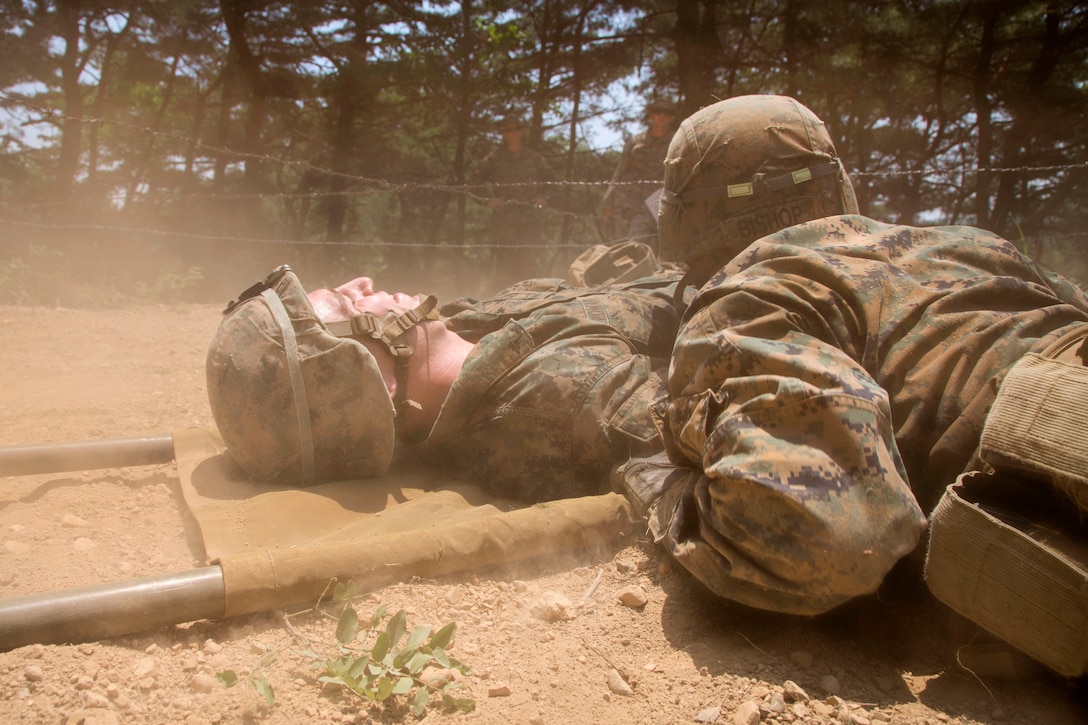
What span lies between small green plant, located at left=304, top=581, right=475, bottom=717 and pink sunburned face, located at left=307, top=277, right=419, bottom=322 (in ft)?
4.16

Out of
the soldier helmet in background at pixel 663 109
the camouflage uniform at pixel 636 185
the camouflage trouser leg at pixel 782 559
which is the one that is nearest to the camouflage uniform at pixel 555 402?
the camouflage trouser leg at pixel 782 559

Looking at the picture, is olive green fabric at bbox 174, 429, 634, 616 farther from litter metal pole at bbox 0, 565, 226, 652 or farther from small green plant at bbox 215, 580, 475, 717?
small green plant at bbox 215, 580, 475, 717

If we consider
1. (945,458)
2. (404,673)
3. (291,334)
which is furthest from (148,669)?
(945,458)

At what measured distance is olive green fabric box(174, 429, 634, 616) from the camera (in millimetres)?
1958

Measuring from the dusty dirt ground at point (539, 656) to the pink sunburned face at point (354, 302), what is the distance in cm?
83

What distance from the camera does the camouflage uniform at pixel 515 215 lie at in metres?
9.29

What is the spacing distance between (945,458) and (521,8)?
9.86m

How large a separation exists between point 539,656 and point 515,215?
783cm

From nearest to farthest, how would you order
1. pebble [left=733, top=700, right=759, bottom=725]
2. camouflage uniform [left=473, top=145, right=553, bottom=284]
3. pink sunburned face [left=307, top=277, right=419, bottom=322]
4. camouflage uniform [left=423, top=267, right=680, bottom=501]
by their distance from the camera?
1. pebble [left=733, top=700, right=759, bottom=725]
2. camouflage uniform [left=423, top=267, right=680, bottom=501]
3. pink sunburned face [left=307, top=277, right=419, bottom=322]
4. camouflage uniform [left=473, top=145, right=553, bottom=284]

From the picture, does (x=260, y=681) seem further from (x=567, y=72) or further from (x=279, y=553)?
(x=567, y=72)

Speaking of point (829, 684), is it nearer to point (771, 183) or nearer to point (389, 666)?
point (389, 666)

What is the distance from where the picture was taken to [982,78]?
7.88m

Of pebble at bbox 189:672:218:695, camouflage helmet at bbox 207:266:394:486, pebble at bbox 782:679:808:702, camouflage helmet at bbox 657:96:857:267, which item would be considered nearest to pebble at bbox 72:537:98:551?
camouflage helmet at bbox 207:266:394:486

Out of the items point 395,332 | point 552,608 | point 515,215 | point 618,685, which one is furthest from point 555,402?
point 515,215
